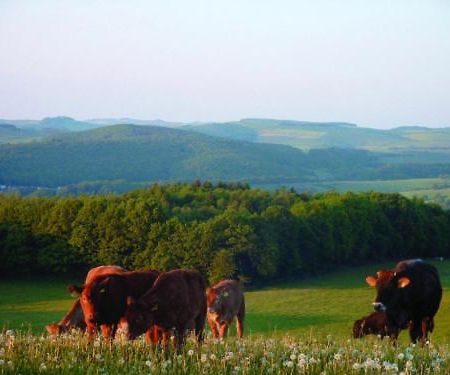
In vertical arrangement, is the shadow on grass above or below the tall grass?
below

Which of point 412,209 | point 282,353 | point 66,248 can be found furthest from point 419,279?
point 412,209

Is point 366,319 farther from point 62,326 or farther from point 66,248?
point 66,248

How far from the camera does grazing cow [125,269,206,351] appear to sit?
1356 centimetres

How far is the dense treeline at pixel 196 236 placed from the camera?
8094 centimetres

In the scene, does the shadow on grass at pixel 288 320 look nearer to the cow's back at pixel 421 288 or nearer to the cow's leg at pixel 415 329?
the cow's leg at pixel 415 329

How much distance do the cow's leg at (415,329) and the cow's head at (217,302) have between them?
8.83m

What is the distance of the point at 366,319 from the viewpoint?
1021 inches

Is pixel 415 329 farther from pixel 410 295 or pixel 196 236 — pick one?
pixel 196 236

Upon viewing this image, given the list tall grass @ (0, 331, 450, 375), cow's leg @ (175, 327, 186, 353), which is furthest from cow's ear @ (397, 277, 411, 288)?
cow's leg @ (175, 327, 186, 353)

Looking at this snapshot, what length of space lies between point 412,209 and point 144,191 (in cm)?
3400

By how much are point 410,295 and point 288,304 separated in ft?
153

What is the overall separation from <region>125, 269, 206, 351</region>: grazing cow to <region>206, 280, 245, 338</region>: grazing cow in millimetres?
12190

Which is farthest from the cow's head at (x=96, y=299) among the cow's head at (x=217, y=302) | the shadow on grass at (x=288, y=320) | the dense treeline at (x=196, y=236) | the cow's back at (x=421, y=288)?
the dense treeline at (x=196, y=236)

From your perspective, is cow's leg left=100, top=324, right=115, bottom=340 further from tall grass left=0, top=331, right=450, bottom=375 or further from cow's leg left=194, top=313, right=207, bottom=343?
cow's leg left=194, top=313, right=207, bottom=343
